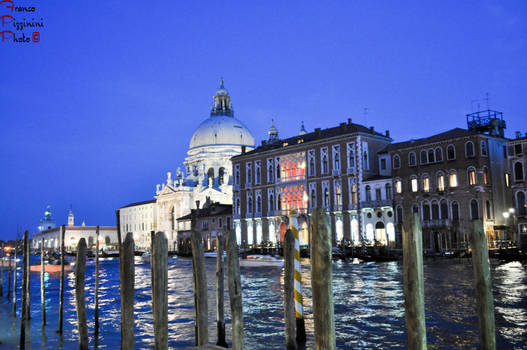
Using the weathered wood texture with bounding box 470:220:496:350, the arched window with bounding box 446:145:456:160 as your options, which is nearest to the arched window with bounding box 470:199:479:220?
the arched window with bounding box 446:145:456:160

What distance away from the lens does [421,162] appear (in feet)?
124

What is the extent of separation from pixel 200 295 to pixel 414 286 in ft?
12.0

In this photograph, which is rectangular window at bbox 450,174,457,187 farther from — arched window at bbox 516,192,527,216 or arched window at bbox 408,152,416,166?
arched window at bbox 516,192,527,216

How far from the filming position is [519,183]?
A: 33.6m

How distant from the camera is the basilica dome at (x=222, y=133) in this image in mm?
78375

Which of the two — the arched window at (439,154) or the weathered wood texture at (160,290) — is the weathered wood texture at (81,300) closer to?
the weathered wood texture at (160,290)

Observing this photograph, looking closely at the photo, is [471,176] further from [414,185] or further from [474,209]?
[414,185]

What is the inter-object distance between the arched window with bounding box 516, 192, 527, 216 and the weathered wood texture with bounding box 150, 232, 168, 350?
3189 centimetres

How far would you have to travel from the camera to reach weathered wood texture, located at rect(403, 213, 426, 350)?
16.9 feet

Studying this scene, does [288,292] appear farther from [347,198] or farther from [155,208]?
[155,208]

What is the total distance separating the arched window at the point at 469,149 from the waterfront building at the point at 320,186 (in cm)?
668

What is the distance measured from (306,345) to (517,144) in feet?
95.6

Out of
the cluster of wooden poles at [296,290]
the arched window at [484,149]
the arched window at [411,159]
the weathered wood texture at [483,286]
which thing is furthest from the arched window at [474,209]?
the weathered wood texture at [483,286]

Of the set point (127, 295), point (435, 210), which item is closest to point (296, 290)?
point (127, 295)
